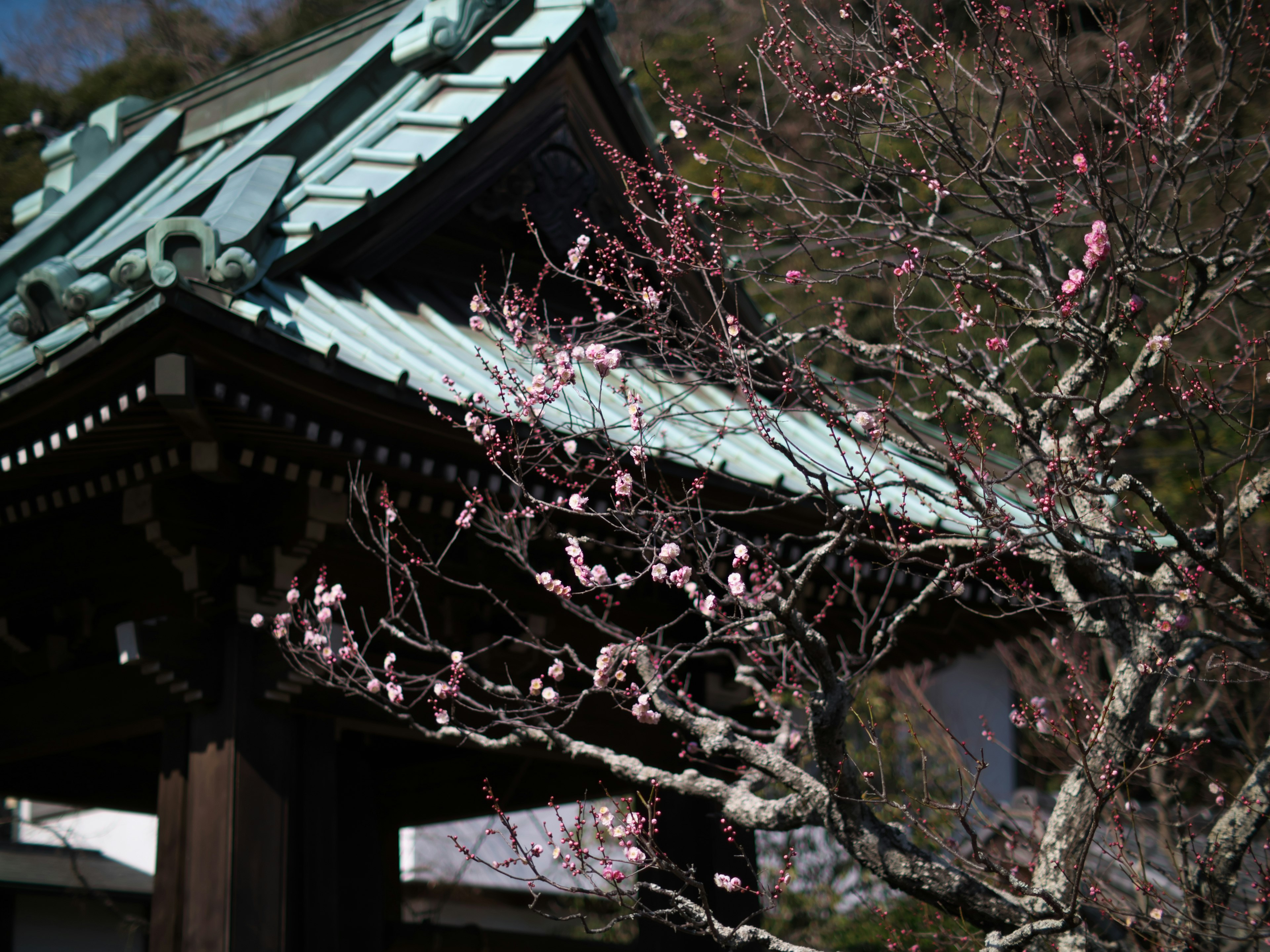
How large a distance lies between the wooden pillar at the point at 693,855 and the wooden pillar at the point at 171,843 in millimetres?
2100

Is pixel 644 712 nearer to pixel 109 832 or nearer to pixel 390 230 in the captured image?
pixel 390 230

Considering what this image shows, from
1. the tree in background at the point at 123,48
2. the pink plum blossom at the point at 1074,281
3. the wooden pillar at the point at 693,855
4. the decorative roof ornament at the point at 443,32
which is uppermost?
the tree in background at the point at 123,48

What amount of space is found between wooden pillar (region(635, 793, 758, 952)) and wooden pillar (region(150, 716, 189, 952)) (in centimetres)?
210

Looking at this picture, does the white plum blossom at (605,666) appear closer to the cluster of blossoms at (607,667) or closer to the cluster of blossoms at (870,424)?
the cluster of blossoms at (607,667)

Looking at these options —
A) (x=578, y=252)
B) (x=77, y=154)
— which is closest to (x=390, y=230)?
(x=578, y=252)

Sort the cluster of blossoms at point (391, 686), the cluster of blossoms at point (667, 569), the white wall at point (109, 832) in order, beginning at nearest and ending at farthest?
1. the cluster of blossoms at point (667, 569)
2. the cluster of blossoms at point (391, 686)
3. the white wall at point (109, 832)

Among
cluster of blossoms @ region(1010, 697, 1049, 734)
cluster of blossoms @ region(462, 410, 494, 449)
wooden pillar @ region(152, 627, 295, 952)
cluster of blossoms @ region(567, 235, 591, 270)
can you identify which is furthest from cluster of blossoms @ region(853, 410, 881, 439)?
wooden pillar @ region(152, 627, 295, 952)

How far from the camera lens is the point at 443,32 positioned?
6.27m

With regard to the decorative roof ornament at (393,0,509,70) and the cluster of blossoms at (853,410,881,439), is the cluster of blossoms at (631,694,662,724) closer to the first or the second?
the cluster of blossoms at (853,410,881,439)

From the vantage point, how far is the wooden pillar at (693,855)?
5.55 metres

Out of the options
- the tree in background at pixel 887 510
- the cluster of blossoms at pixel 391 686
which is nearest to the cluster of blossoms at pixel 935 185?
the tree in background at pixel 887 510

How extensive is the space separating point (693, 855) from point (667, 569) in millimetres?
2808

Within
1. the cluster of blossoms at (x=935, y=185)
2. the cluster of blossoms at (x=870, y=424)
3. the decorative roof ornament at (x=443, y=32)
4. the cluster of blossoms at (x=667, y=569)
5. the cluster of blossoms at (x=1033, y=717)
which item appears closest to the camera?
the cluster of blossoms at (x=667, y=569)

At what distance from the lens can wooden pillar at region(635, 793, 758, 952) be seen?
5.55 meters
